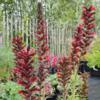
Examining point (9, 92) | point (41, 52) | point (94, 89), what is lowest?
point (94, 89)

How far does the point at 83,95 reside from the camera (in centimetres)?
354

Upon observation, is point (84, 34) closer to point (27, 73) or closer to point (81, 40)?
point (81, 40)

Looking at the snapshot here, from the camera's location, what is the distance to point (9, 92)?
447 centimetres

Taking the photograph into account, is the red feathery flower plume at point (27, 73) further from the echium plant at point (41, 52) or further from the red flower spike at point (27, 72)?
the echium plant at point (41, 52)

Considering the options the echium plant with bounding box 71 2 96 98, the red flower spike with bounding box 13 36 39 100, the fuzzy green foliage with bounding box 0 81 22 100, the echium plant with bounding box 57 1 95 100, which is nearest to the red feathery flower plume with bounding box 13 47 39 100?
the red flower spike with bounding box 13 36 39 100

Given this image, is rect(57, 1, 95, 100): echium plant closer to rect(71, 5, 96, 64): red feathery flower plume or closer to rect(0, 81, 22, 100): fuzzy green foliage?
rect(71, 5, 96, 64): red feathery flower plume

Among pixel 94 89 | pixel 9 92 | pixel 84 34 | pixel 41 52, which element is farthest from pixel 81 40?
pixel 94 89

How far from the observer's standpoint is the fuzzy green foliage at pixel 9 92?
4.26 metres

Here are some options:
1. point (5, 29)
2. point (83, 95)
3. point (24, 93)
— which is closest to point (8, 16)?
point (5, 29)

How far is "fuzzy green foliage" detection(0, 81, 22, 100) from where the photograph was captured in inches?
168

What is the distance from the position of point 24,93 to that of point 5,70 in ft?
11.7

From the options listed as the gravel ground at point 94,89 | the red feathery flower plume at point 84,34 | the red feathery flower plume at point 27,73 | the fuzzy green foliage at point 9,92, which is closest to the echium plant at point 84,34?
the red feathery flower plume at point 84,34

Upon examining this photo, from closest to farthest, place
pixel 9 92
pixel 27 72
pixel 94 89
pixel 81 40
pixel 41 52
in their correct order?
pixel 27 72, pixel 41 52, pixel 81 40, pixel 9 92, pixel 94 89

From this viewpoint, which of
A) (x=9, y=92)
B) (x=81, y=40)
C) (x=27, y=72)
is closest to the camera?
(x=27, y=72)
